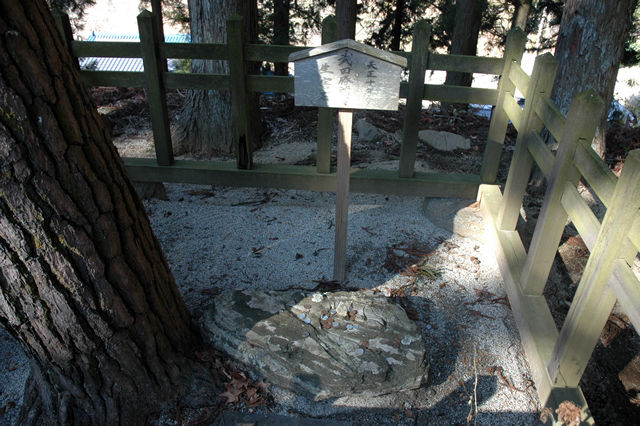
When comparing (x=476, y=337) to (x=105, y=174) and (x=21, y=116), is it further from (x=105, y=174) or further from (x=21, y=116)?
(x=21, y=116)

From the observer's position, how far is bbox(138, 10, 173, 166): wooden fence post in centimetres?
398

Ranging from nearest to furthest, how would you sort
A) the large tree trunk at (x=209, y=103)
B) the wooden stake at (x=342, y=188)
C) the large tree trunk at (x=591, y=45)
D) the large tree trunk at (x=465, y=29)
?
the wooden stake at (x=342, y=188), the large tree trunk at (x=591, y=45), the large tree trunk at (x=209, y=103), the large tree trunk at (x=465, y=29)

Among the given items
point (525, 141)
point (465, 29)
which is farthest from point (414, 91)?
point (465, 29)

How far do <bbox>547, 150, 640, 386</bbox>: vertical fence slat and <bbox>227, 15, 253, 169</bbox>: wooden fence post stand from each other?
3168mm

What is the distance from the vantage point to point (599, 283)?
2.07 meters

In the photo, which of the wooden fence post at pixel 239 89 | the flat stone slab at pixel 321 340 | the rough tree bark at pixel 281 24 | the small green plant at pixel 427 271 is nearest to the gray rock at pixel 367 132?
the wooden fence post at pixel 239 89

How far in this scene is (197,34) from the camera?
222 inches

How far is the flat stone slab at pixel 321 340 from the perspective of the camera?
2.43m

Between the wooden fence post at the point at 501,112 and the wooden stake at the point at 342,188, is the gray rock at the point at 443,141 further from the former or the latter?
the wooden stake at the point at 342,188

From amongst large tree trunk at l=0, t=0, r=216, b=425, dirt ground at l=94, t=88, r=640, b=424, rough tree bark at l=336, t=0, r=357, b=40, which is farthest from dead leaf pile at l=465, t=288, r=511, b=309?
rough tree bark at l=336, t=0, r=357, b=40

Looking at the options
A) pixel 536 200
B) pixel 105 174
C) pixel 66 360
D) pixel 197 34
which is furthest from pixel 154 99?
pixel 536 200

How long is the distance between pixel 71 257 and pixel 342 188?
71.2 inches

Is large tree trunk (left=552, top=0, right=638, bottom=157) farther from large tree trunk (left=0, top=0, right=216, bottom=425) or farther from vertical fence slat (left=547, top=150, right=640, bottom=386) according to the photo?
large tree trunk (left=0, top=0, right=216, bottom=425)

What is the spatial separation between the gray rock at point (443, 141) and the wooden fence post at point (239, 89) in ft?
10.4
